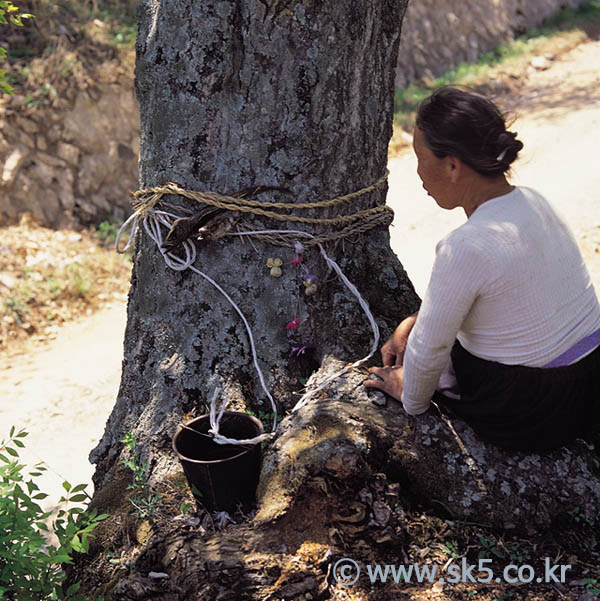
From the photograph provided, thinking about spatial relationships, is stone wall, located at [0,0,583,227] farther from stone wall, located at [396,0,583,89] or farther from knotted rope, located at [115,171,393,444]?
knotted rope, located at [115,171,393,444]

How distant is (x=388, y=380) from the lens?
250 centimetres

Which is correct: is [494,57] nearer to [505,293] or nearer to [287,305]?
[287,305]

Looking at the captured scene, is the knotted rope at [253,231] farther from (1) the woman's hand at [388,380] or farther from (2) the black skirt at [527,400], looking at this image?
(2) the black skirt at [527,400]

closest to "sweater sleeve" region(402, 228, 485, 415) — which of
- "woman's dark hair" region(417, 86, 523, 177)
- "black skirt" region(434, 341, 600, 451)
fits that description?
"black skirt" region(434, 341, 600, 451)

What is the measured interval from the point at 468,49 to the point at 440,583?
10.3 m

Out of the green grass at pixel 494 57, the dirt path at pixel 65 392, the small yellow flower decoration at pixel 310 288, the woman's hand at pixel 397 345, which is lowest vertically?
the dirt path at pixel 65 392

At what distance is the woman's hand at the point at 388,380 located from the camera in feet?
8.13

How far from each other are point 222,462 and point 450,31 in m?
10.1

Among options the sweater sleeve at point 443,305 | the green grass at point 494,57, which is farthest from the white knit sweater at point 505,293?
the green grass at point 494,57

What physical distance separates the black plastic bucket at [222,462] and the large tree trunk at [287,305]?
0.08m

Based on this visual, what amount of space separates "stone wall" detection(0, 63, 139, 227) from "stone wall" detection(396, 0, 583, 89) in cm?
439

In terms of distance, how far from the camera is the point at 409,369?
227cm

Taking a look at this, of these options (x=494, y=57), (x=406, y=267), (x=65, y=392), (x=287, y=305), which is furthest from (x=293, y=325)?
(x=494, y=57)

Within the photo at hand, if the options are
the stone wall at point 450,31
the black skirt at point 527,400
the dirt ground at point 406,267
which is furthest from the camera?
the stone wall at point 450,31
